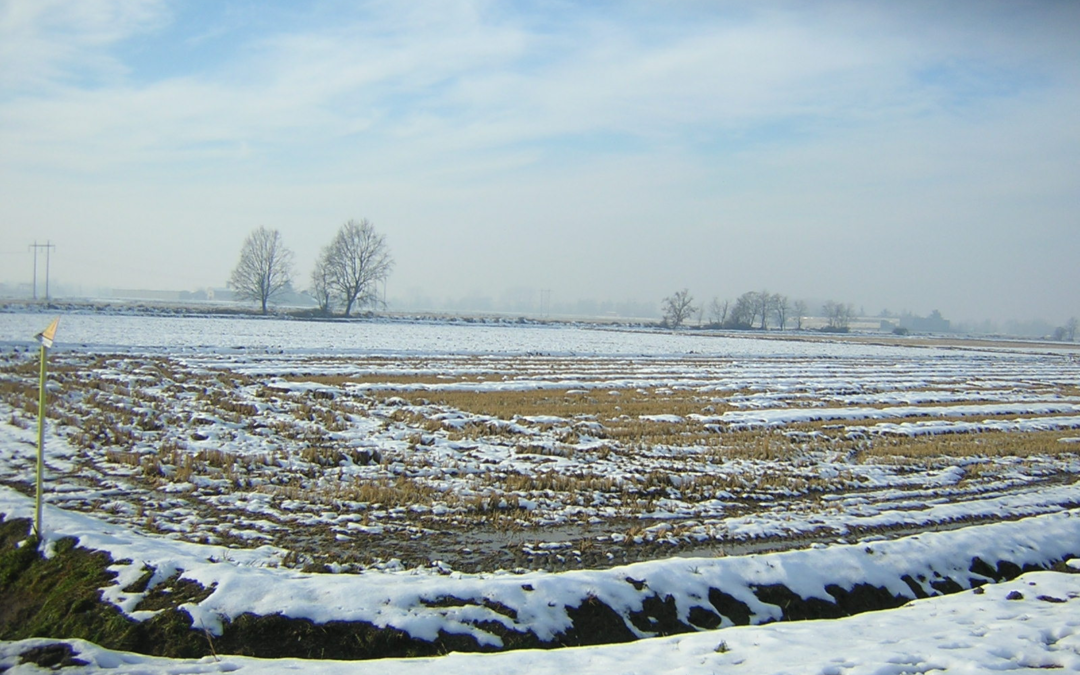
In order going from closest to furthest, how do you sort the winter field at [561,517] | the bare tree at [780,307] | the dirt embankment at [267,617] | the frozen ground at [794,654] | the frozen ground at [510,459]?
the frozen ground at [794,654] < the dirt embankment at [267,617] < the winter field at [561,517] < the frozen ground at [510,459] < the bare tree at [780,307]

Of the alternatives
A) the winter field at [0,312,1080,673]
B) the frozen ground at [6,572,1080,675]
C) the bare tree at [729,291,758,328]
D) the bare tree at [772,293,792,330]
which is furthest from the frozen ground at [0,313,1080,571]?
the bare tree at [772,293,792,330]

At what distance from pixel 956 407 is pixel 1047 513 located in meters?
15.9

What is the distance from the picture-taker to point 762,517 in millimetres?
11352

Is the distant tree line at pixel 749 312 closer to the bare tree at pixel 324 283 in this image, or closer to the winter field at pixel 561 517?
the bare tree at pixel 324 283

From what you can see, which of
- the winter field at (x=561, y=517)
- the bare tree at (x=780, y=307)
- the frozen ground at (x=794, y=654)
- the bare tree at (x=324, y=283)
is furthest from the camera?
the bare tree at (x=780, y=307)

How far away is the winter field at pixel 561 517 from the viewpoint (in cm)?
699

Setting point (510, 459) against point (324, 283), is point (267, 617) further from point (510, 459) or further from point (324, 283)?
point (324, 283)

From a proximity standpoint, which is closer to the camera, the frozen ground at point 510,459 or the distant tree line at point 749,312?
the frozen ground at point 510,459

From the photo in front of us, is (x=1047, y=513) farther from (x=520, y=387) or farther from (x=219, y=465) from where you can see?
(x=520, y=387)

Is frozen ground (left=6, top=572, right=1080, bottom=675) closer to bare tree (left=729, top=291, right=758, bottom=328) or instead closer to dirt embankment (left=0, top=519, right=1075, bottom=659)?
dirt embankment (left=0, top=519, right=1075, bottom=659)

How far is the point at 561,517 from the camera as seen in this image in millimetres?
11000

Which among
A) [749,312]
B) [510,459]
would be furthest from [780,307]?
[510,459]

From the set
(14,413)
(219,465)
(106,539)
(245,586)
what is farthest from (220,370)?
(245,586)

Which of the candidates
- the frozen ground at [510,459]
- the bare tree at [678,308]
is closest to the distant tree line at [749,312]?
the bare tree at [678,308]
